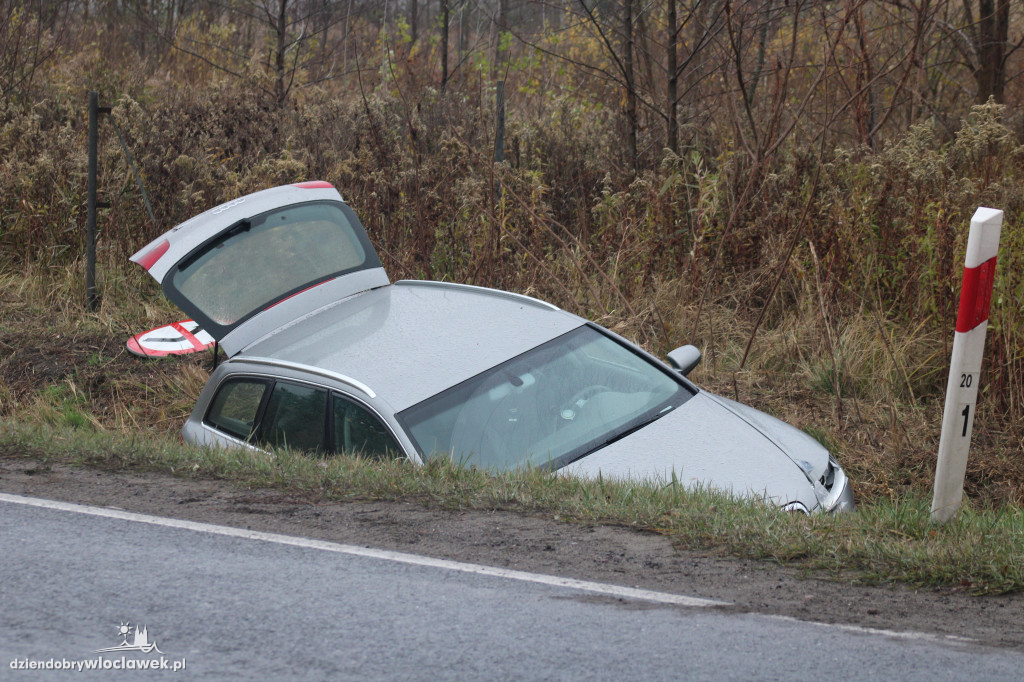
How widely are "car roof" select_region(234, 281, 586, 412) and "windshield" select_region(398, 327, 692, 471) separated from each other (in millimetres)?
112

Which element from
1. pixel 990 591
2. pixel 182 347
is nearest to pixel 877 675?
pixel 990 591

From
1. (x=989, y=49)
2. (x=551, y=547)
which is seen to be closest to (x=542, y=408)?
(x=551, y=547)

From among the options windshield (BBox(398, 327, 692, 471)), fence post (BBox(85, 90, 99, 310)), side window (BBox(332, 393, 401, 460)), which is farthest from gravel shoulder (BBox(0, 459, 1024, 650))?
fence post (BBox(85, 90, 99, 310))

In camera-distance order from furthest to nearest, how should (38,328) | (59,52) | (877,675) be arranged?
(59,52) → (38,328) → (877,675)

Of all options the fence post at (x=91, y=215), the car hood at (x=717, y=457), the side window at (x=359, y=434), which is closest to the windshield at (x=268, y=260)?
the side window at (x=359, y=434)

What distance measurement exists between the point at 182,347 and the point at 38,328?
3680 mm

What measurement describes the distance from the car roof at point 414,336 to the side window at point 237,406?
188mm

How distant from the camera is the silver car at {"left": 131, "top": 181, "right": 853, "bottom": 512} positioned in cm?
510

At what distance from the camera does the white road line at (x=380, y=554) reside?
367 cm

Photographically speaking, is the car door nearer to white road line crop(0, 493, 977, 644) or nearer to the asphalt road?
white road line crop(0, 493, 977, 644)

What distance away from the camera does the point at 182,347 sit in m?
7.20

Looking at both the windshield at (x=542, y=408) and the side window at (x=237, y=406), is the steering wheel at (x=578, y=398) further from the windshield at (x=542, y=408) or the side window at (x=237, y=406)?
the side window at (x=237, y=406)

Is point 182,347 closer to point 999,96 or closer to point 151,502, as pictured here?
point 151,502

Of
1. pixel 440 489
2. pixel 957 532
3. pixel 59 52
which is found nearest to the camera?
pixel 957 532
